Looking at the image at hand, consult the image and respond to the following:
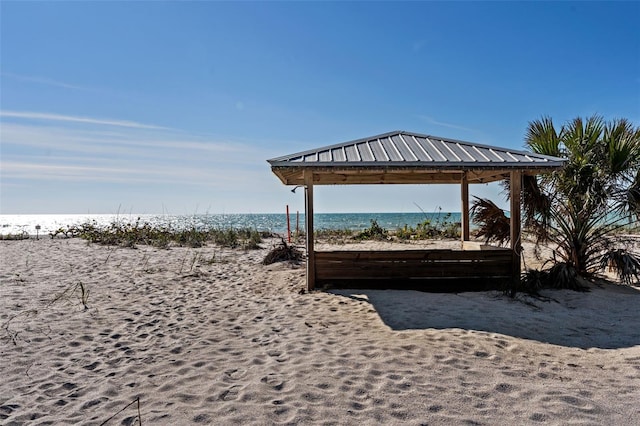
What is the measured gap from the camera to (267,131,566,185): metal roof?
6.11m

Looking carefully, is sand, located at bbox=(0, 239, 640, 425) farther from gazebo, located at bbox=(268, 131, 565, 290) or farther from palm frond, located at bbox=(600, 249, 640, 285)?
gazebo, located at bbox=(268, 131, 565, 290)

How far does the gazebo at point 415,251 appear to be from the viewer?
6.23 metres

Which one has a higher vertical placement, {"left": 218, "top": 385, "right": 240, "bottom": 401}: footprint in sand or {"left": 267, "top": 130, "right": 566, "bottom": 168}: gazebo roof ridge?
{"left": 267, "top": 130, "right": 566, "bottom": 168}: gazebo roof ridge

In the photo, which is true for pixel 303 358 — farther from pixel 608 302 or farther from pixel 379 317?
pixel 608 302

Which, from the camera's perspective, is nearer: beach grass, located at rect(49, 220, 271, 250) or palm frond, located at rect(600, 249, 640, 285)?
palm frond, located at rect(600, 249, 640, 285)

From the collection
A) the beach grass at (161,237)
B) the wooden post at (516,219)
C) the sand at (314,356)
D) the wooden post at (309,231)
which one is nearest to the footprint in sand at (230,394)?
the sand at (314,356)

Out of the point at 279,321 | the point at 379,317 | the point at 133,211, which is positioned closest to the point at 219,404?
the point at 279,321

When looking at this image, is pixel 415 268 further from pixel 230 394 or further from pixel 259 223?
pixel 259 223

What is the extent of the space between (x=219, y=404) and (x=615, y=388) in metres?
3.07

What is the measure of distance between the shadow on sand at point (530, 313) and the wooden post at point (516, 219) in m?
0.63

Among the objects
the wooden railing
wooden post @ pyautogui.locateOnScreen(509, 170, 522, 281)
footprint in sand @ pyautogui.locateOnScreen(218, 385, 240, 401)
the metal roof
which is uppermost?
the metal roof

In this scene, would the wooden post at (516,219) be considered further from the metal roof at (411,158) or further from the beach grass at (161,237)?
the beach grass at (161,237)

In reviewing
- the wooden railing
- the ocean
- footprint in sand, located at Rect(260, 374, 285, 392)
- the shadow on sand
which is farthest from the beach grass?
footprint in sand, located at Rect(260, 374, 285, 392)

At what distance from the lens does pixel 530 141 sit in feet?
25.7
